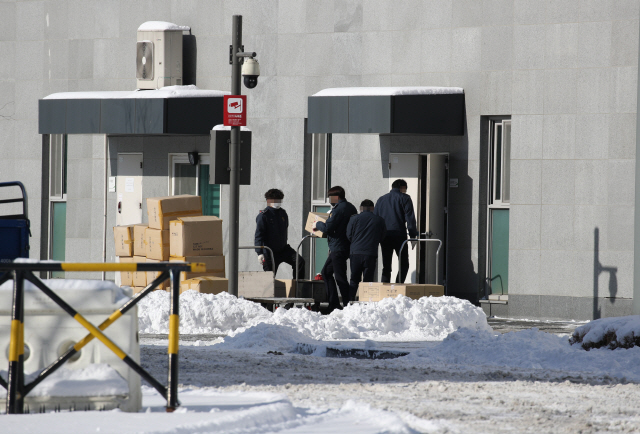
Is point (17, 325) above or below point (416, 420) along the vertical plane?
above

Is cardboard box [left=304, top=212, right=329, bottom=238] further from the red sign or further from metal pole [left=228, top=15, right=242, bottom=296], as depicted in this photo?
the red sign

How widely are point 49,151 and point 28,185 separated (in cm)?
85

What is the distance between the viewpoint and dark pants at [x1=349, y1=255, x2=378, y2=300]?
640 inches

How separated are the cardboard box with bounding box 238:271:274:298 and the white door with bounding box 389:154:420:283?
308cm

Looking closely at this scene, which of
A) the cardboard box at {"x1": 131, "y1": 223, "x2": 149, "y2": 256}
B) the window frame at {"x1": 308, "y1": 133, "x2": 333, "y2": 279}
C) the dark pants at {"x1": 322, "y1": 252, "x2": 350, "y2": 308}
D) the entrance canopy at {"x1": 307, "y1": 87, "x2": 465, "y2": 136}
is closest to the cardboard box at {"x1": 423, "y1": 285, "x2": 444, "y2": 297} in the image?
the dark pants at {"x1": 322, "y1": 252, "x2": 350, "y2": 308}

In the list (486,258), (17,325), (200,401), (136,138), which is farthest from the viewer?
(136,138)

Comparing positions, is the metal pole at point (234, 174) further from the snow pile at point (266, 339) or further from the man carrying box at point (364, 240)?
the snow pile at point (266, 339)

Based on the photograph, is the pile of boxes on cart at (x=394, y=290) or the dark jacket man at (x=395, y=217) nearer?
the pile of boxes on cart at (x=394, y=290)

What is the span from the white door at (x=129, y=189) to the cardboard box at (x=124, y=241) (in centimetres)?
320

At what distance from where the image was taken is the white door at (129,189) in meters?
21.1

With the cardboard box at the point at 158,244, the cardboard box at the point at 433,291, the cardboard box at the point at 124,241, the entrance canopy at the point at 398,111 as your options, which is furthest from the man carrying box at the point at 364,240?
the cardboard box at the point at 124,241

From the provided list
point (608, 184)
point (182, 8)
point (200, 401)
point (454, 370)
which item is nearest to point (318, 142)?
point (182, 8)

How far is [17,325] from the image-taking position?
22.2 ft

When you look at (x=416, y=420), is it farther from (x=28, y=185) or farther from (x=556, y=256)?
(x=28, y=185)
